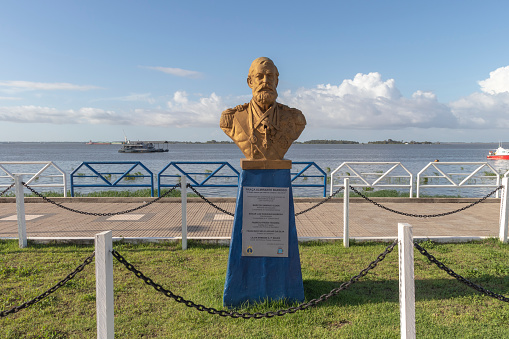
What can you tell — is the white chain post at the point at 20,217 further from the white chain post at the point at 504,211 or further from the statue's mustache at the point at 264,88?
the white chain post at the point at 504,211

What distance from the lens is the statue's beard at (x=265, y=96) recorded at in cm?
419

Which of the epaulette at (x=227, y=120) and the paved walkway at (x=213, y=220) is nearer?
the epaulette at (x=227, y=120)

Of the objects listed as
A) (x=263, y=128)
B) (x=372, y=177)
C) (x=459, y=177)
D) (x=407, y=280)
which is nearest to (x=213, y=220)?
(x=263, y=128)

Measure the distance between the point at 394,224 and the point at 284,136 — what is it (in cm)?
515

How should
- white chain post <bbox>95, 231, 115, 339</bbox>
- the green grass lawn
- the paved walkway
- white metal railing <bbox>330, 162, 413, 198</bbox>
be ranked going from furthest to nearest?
1. white metal railing <bbox>330, 162, 413, 198</bbox>
2. the paved walkway
3. the green grass lawn
4. white chain post <bbox>95, 231, 115, 339</bbox>

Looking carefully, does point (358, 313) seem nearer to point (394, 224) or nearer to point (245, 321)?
point (245, 321)

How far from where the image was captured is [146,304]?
4219 mm

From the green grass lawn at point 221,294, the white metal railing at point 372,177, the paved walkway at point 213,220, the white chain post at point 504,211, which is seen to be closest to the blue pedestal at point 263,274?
the green grass lawn at point 221,294

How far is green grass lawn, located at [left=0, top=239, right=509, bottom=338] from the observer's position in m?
3.62

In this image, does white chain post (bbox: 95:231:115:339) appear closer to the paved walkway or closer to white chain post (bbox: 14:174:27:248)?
the paved walkway

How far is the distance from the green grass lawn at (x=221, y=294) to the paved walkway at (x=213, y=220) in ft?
3.05

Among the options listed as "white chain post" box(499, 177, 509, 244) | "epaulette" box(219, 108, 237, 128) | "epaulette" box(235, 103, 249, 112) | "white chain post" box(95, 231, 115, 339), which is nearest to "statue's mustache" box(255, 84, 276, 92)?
"epaulette" box(235, 103, 249, 112)

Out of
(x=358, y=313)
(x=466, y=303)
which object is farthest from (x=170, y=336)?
(x=466, y=303)

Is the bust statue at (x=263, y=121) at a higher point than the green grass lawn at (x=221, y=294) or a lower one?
higher
